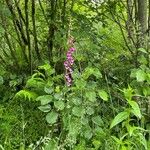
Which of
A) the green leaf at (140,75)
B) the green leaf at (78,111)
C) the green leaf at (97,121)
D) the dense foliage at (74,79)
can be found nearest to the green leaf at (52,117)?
the dense foliage at (74,79)

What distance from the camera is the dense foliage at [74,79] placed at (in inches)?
109

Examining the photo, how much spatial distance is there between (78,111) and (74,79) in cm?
20

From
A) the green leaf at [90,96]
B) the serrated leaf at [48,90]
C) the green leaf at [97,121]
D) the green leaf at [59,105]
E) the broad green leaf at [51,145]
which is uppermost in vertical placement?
the serrated leaf at [48,90]

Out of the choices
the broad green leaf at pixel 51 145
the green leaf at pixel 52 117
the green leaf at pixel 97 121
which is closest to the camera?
the broad green leaf at pixel 51 145

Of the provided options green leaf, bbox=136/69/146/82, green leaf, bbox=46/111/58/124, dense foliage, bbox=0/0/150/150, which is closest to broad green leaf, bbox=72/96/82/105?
dense foliage, bbox=0/0/150/150

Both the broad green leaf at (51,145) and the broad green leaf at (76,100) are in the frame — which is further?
the broad green leaf at (76,100)

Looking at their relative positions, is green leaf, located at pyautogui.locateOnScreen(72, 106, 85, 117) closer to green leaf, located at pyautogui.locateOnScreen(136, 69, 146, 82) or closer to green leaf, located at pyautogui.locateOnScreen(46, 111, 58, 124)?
green leaf, located at pyautogui.locateOnScreen(46, 111, 58, 124)

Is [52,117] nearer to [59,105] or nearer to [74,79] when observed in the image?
[59,105]

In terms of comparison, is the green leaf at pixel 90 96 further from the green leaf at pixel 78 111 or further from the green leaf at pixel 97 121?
the green leaf at pixel 97 121

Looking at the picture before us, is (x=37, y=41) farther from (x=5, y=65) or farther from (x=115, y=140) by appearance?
A: (x=115, y=140)

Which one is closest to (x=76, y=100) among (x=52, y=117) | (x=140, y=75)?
(x=52, y=117)

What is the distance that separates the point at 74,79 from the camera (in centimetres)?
280

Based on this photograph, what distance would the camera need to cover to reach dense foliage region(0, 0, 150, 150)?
2779mm

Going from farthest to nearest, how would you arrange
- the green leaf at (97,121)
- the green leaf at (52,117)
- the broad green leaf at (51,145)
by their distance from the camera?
the green leaf at (97,121) → the green leaf at (52,117) → the broad green leaf at (51,145)
